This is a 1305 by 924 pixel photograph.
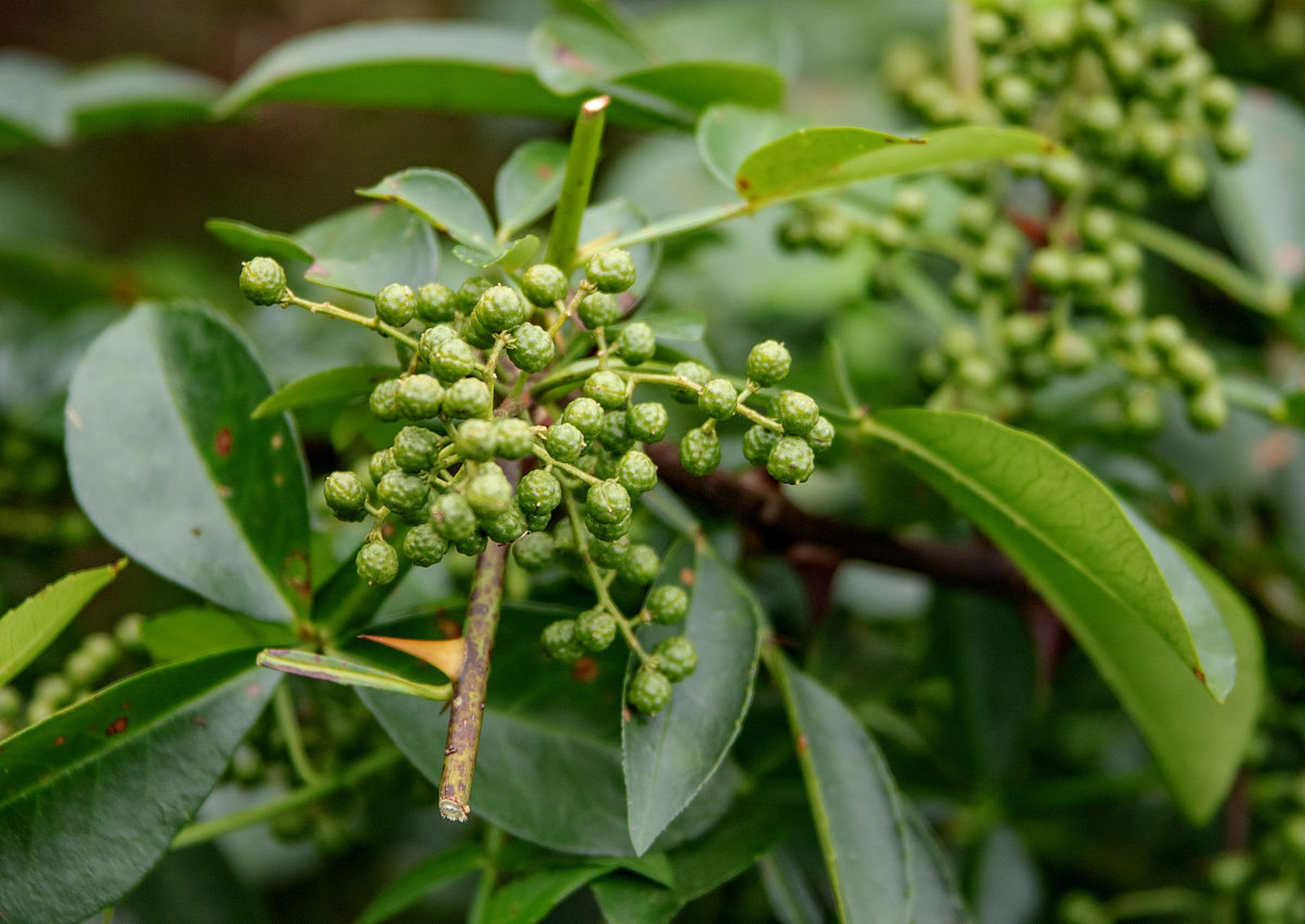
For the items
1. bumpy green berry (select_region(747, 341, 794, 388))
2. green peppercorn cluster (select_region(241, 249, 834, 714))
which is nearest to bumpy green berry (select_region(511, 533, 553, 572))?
green peppercorn cluster (select_region(241, 249, 834, 714))

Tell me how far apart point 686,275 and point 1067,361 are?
28.0 inches

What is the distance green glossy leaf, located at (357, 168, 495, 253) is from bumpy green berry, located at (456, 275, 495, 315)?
5 cm

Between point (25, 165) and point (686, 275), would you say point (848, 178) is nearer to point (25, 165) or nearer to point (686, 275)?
point (686, 275)

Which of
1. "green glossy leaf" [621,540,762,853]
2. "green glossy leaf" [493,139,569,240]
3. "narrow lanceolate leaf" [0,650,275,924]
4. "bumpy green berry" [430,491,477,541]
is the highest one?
"green glossy leaf" [493,139,569,240]

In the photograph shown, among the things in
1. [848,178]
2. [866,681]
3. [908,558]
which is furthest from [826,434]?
[866,681]

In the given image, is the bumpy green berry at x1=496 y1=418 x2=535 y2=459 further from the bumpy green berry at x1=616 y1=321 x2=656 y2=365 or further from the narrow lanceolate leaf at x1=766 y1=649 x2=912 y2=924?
the narrow lanceolate leaf at x1=766 y1=649 x2=912 y2=924

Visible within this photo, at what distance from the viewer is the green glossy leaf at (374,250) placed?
0.93 metres

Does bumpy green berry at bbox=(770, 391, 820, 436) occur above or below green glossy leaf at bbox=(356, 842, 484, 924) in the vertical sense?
above

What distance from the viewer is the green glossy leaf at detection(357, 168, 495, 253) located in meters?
0.90

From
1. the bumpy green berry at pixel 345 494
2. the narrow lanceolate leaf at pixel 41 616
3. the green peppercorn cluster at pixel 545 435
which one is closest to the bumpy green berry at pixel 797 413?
the green peppercorn cluster at pixel 545 435

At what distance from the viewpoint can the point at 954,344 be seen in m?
1.32

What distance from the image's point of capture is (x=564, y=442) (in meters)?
0.76

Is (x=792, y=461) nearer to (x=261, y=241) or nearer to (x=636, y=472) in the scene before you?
(x=636, y=472)

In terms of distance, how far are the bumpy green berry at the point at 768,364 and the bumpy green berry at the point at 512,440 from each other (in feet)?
0.69
